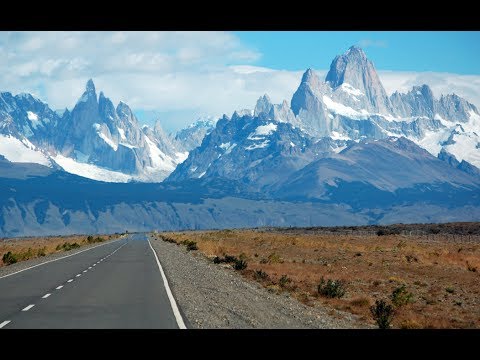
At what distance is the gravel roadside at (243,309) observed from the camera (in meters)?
18.8

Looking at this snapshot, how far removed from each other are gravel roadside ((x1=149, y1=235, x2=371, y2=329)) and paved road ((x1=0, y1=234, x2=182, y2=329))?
0.76m

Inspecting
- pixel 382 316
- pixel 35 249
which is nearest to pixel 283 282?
pixel 382 316

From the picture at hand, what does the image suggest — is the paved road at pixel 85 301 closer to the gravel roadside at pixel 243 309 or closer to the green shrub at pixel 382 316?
the gravel roadside at pixel 243 309

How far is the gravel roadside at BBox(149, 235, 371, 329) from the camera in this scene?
1880cm

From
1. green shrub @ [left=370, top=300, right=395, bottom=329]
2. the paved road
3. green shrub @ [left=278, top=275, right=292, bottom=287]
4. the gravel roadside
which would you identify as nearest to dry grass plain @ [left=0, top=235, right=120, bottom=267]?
the paved road

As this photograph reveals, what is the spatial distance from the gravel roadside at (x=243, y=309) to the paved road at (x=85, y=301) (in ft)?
2.48

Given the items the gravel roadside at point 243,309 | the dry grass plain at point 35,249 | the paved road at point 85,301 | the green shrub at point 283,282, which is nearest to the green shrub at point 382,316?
the gravel roadside at point 243,309

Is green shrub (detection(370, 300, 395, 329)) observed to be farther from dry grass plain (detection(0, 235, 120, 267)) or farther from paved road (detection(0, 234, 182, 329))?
dry grass plain (detection(0, 235, 120, 267))

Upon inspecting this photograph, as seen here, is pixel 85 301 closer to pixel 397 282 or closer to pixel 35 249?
pixel 397 282

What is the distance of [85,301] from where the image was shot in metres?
23.6
